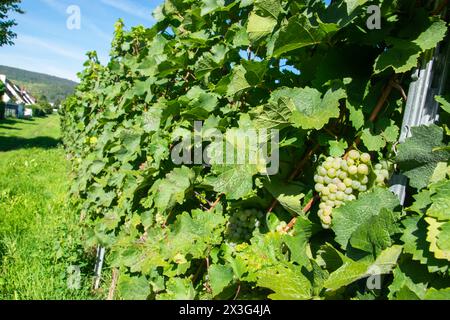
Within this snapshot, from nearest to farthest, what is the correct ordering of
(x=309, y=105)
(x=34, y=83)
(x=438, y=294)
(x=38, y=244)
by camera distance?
1. (x=438, y=294)
2. (x=309, y=105)
3. (x=38, y=244)
4. (x=34, y=83)

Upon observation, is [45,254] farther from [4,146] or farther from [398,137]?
[4,146]

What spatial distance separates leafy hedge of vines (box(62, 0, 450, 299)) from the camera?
121 centimetres

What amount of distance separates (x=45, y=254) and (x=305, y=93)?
13.4ft

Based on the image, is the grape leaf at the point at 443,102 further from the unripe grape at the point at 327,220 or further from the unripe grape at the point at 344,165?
the unripe grape at the point at 327,220

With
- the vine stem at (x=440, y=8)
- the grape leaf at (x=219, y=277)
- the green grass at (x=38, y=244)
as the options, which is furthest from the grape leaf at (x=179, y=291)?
the green grass at (x=38, y=244)

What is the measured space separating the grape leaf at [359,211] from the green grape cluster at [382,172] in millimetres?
73

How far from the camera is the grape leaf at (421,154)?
4.03 feet

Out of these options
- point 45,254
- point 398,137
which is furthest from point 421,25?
point 45,254

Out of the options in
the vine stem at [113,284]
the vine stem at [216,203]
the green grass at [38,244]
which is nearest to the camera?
the vine stem at [216,203]

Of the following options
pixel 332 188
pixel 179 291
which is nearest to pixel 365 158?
pixel 332 188

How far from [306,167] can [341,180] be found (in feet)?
0.91

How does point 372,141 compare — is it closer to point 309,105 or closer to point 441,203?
point 309,105

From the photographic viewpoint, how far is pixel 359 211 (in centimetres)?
130
